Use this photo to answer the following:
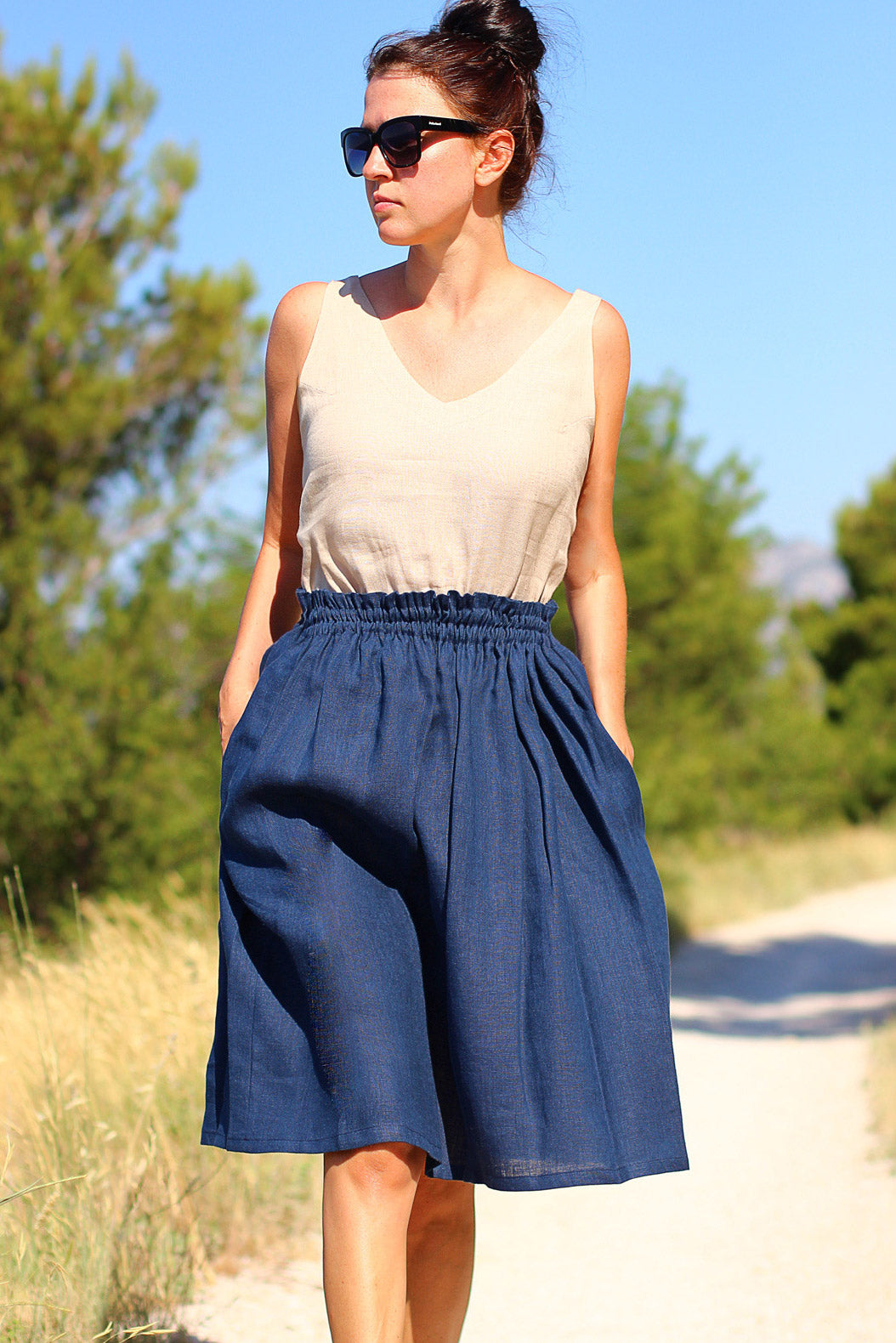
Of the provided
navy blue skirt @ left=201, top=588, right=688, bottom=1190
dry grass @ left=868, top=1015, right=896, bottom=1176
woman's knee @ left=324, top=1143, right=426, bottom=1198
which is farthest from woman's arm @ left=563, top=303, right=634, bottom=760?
dry grass @ left=868, top=1015, right=896, bottom=1176

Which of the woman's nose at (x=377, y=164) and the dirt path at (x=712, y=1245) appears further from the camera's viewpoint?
the dirt path at (x=712, y=1245)

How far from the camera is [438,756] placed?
72.5 inches

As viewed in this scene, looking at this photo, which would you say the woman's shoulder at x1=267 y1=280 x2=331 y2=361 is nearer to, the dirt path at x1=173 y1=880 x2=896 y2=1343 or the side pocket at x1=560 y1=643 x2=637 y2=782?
the side pocket at x1=560 y1=643 x2=637 y2=782

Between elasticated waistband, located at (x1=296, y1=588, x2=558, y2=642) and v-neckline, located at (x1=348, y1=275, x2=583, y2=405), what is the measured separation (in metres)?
0.27

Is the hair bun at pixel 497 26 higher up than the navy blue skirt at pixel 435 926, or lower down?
higher up

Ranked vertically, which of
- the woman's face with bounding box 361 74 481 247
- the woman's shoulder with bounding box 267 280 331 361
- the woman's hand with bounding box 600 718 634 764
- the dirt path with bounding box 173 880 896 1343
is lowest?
the dirt path with bounding box 173 880 896 1343

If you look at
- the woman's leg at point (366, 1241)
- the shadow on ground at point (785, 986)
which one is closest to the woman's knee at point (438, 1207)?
the woman's leg at point (366, 1241)

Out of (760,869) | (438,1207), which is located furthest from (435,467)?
(760,869)

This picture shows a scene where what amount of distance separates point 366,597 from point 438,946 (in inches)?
18.3

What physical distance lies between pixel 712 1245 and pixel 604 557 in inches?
100

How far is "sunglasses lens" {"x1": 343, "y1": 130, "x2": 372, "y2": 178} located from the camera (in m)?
2.01

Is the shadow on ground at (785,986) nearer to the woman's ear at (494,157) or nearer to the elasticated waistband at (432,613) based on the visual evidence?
the elasticated waistband at (432,613)

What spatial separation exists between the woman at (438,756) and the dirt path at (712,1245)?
4.55 feet

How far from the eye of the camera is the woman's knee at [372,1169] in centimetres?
172
